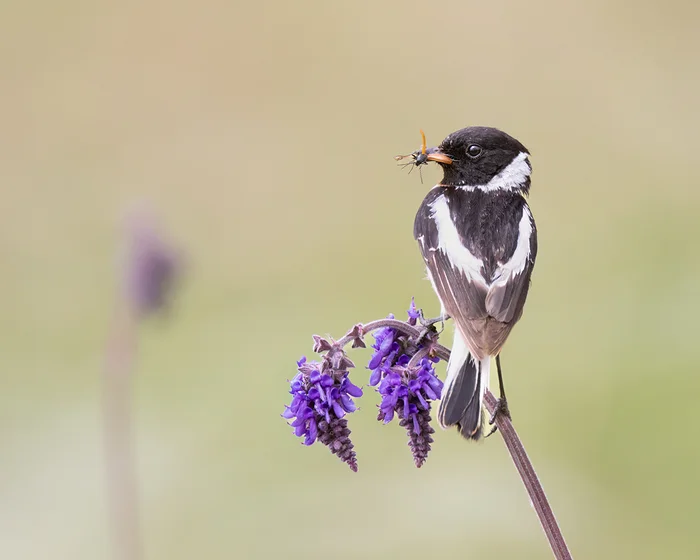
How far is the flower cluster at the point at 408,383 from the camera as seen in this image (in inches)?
103

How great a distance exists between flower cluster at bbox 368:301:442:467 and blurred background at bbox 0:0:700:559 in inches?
96.5

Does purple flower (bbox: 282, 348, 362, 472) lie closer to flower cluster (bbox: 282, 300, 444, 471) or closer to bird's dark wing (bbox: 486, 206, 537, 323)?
flower cluster (bbox: 282, 300, 444, 471)

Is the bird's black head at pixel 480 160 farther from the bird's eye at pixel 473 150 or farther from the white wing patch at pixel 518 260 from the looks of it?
the white wing patch at pixel 518 260

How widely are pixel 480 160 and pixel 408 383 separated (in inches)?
62.2

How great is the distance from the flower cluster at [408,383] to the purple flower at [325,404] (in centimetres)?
10

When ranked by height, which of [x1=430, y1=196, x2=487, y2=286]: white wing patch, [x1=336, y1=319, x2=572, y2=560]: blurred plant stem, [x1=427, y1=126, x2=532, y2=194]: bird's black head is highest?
[x1=427, y1=126, x2=532, y2=194]: bird's black head

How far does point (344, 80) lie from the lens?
13.0 m

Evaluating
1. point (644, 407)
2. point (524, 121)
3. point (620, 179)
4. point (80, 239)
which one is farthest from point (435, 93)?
point (644, 407)

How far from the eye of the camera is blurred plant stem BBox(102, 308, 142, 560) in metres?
4.56

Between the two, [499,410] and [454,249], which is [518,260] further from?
[499,410]

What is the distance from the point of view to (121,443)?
4.71 m

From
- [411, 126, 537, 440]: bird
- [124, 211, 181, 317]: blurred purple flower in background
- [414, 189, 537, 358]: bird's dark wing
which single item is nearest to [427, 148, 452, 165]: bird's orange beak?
[411, 126, 537, 440]: bird

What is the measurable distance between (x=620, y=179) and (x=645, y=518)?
4994mm

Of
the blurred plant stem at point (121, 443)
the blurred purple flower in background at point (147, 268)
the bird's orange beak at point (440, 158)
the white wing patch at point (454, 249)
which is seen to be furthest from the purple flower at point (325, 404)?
the blurred purple flower in background at point (147, 268)
